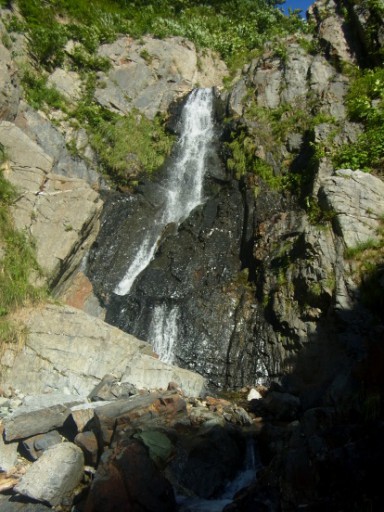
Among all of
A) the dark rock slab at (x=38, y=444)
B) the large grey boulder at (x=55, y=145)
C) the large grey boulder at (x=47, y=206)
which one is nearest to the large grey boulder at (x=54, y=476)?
the dark rock slab at (x=38, y=444)

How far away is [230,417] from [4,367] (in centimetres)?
433

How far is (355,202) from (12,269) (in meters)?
7.57

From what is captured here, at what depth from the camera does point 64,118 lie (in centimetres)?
1564

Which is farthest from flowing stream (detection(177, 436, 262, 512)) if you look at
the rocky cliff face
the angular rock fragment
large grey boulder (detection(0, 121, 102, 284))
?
large grey boulder (detection(0, 121, 102, 284))

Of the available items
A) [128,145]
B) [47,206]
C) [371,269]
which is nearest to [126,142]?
[128,145]

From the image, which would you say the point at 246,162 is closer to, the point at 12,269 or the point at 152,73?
the point at 152,73

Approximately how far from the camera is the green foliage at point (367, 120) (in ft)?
35.3

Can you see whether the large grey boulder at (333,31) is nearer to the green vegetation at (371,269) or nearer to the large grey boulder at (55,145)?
the green vegetation at (371,269)

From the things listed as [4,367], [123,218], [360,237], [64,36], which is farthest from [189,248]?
[64,36]

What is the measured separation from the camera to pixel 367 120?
39.3 ft

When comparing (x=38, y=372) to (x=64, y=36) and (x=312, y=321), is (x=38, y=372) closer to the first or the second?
(x=312, y=321)

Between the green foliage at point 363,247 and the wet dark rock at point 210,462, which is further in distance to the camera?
the green foliage at point 363,247

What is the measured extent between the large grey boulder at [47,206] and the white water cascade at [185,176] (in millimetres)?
2011

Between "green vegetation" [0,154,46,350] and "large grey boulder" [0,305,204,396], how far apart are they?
0.30 m
